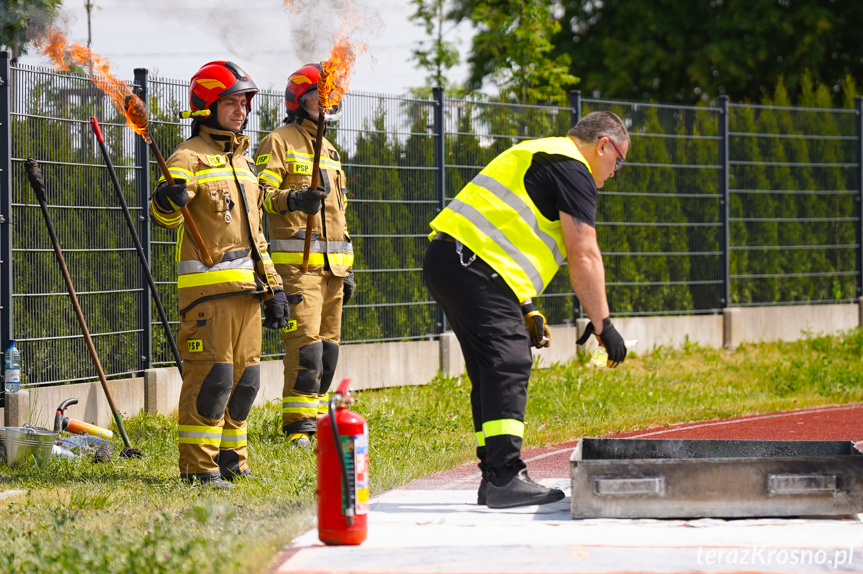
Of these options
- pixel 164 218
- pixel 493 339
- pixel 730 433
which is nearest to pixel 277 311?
pixel 164 218

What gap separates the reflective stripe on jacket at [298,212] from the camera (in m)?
7.70

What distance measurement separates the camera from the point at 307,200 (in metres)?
7.33

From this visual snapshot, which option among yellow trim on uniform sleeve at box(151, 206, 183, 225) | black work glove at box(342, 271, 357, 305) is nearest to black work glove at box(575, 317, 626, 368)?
yellow trim on uniform sleeve at box(151, 206, 183, 225)

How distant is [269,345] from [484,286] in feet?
17.3

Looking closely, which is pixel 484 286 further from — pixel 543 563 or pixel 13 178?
pixel 13 178

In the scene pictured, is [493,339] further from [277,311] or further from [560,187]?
[277,311]

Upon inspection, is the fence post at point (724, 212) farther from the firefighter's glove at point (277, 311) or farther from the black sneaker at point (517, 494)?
the black sneaker at point (517, 494)

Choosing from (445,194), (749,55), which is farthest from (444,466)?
(749,55)

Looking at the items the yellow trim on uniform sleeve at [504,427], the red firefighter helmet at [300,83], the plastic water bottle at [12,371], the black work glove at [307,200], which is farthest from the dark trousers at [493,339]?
the plastic water bottle at [12,371]

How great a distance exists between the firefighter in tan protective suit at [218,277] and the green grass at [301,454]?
1.06ft

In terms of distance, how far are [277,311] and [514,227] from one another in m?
1.81

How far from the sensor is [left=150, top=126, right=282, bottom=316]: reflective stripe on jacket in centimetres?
634

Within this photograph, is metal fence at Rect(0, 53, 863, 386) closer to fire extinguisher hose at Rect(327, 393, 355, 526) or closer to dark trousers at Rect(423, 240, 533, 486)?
dark trousers at Rect(423, 240, 533, 486)

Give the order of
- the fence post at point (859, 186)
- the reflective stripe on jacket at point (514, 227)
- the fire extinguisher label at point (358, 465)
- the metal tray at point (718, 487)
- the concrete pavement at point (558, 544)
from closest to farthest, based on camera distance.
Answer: the concrete pavement at point (558, 544)
the fire extinguisher label at point (358, 465)
the metal tray at point (718, 487)
the reflective stripe on jacket at point (514, 227)
the fence post at point (859, 186)
